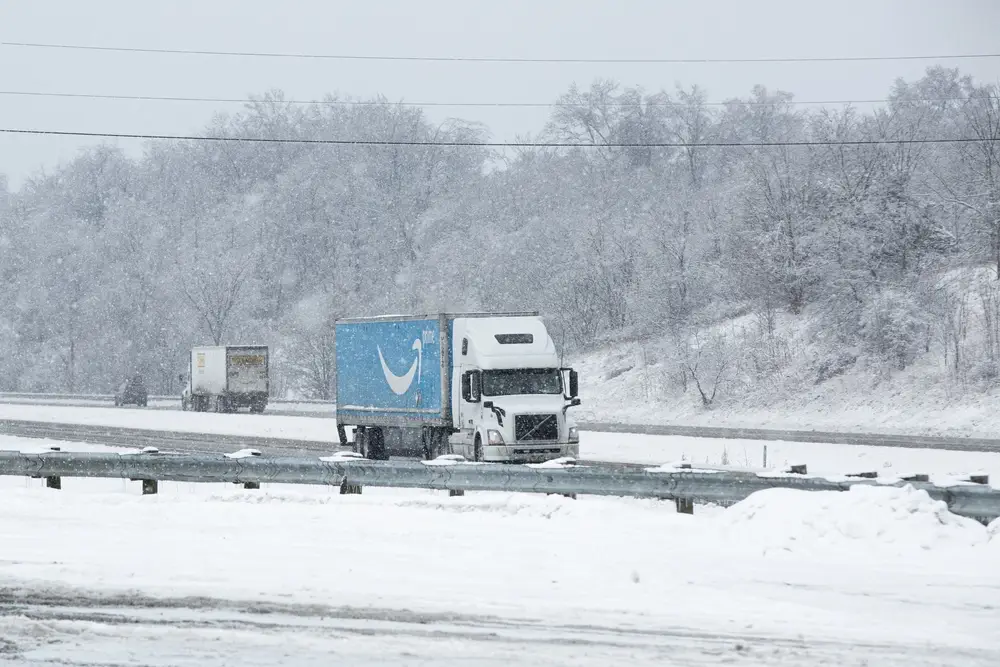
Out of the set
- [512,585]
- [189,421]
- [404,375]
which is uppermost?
[404,375]

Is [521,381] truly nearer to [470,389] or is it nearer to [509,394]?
[509,394]

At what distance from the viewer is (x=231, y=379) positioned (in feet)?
184

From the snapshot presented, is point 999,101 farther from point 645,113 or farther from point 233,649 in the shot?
point 233,649

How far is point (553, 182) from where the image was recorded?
3054 inches

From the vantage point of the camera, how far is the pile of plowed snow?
11.8 metres

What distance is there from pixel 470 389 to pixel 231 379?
35.0 meters

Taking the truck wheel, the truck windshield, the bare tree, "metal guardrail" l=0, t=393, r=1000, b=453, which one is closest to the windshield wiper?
the truck windshield

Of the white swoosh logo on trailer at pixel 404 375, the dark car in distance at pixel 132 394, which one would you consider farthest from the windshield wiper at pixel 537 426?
the dark car in distance at pixel 132 394

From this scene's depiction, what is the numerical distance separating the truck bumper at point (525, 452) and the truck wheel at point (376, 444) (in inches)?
207

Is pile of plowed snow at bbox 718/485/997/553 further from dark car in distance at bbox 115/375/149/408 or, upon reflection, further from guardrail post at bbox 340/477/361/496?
dark car in distance at bbox 115/375/149/408

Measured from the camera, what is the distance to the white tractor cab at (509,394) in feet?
74.7

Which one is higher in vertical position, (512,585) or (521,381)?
(521,381)

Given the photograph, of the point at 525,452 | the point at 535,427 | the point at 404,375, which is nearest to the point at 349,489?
the point at 525,452

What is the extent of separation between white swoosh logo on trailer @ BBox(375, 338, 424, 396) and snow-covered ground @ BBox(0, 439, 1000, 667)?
983 cm
